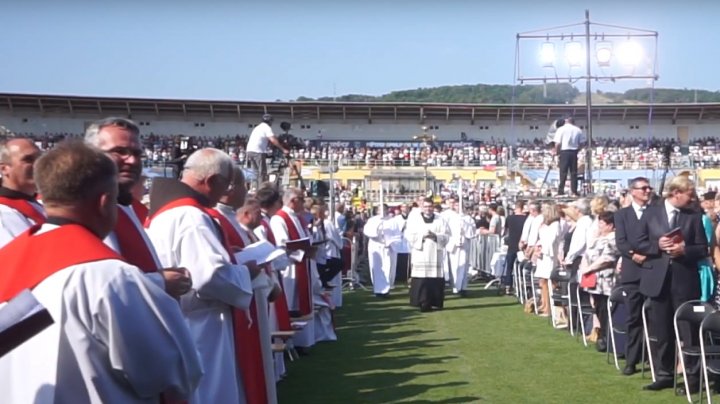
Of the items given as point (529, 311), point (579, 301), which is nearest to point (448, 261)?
point (529, 311)

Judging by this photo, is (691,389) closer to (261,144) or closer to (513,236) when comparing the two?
(261,144)

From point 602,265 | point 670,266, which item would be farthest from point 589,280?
point 670,266

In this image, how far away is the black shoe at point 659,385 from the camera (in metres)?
9.59

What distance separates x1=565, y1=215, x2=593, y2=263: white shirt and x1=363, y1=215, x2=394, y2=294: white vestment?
7.93 m

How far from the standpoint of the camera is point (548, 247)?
15422mm

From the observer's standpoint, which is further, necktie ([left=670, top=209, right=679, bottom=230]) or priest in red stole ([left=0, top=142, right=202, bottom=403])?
necktie ([left=670, top=209, right=679, bottom=230])

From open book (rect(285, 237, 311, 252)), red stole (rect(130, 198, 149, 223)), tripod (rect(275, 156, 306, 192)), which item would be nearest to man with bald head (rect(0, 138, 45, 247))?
red stole (rect(130, 198, 149, 223))

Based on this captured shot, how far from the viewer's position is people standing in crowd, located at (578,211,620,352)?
11.4 metres

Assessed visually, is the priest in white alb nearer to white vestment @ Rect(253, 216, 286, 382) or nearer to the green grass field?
the green grass field

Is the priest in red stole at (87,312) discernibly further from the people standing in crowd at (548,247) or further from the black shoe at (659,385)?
the people standing in crowd at (548,247)

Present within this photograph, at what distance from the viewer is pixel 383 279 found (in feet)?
68.7

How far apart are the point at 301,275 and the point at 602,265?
11.5 feet

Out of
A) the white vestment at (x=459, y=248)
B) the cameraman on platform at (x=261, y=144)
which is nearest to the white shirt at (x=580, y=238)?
the cameraman on platform at (x=261, y=144)

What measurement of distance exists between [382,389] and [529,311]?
7444 mm
